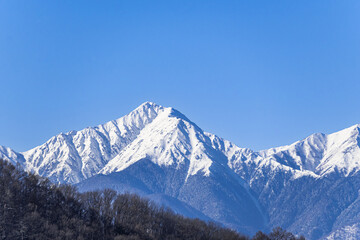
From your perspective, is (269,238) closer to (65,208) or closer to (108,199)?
(108,199)

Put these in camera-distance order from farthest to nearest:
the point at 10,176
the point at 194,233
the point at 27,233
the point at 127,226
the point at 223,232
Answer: the point at 223,232 → the point at 194,233 → the point at 127,226 → the point at 10,176 → the point at 27,233

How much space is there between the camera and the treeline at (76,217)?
138 metres

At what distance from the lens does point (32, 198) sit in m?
157

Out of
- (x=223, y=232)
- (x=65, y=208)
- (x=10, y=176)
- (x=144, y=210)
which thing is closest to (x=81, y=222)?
(x=65, y=208)

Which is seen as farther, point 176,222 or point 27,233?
point 176,222

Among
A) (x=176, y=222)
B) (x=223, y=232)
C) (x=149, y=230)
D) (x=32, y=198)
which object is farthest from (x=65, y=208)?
(x=223, y=232)

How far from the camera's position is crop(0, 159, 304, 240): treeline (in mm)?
138250

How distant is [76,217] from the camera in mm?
159875

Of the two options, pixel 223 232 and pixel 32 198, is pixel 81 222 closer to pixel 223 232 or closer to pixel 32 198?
pixel 32 198

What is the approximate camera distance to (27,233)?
134000mm

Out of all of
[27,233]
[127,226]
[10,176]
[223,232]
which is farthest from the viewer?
[223,232]

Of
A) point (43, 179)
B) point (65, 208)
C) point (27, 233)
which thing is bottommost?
point (27, 233)

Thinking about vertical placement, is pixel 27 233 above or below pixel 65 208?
below

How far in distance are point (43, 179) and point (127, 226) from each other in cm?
2709
